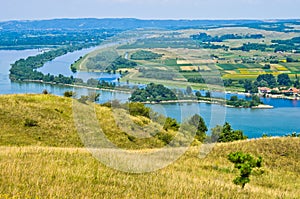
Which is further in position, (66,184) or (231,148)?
(231,148)

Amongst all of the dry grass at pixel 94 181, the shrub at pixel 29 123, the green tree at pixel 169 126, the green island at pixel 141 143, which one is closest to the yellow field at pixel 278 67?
the green island at pixel 141 143

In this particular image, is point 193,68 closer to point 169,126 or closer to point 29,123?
point 169,126

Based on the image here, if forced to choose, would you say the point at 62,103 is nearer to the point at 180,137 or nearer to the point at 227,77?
the point at 180,137

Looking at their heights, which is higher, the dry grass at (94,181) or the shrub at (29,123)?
the dry grass at (94,181)

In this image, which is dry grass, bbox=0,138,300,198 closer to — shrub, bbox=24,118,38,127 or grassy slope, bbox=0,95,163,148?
grassy slope, bbox=0,95,163,148

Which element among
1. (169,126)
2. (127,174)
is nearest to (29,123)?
(169,126)

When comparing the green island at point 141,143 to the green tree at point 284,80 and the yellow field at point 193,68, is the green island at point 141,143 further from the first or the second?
the green tree at point 284,80

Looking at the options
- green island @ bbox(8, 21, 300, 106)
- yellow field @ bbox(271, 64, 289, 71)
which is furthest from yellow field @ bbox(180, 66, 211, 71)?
yellow field @ bbox(271, 64, 289, 71)

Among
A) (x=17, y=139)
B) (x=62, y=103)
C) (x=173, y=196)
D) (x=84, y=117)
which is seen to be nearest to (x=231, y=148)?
(x=84, y=117)
